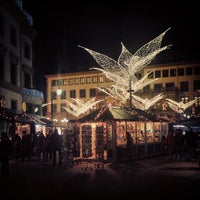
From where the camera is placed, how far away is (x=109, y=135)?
21984 mm

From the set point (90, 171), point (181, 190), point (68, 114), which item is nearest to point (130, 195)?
point (181, 190)

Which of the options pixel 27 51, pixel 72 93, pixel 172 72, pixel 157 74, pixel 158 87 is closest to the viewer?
pixel 27 51

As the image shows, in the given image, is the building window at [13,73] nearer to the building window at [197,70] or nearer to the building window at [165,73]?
the building window at [165,73]

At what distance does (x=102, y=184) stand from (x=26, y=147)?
422 inches

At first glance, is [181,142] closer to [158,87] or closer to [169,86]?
[169,86]

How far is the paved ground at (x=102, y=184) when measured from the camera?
36.1ft

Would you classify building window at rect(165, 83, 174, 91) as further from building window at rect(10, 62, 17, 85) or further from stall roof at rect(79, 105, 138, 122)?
stall roof at rect(79, 105, 138, 122)

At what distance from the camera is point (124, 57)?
28984 mm

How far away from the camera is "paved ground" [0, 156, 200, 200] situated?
36.1 ft

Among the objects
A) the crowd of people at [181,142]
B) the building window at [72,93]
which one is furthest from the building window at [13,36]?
the building window at [72,93]

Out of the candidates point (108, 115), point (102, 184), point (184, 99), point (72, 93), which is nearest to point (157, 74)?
point (184, 99)

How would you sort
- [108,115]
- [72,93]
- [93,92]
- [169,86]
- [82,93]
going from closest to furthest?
[108,115]
[169,86]
[93,92]
[82,93]
[72,93]

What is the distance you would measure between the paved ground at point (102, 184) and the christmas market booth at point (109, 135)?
3856 mm

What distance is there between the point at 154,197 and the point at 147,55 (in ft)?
58.5
